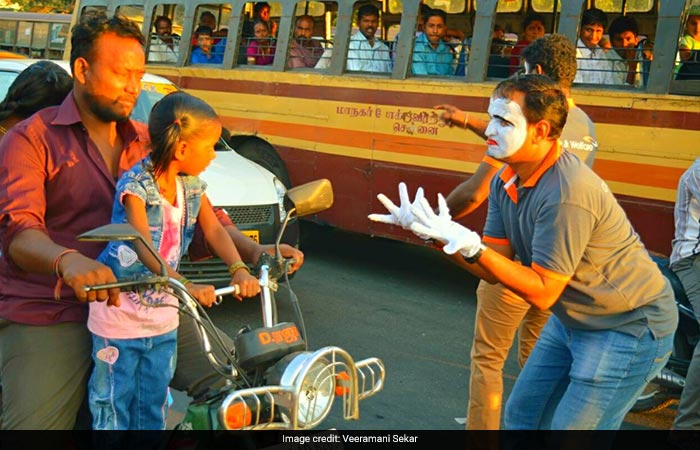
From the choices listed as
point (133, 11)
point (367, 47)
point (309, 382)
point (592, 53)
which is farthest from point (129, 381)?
point (133, 11)

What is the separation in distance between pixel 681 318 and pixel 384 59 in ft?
15.0

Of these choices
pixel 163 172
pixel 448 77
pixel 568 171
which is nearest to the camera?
pixel 163 172

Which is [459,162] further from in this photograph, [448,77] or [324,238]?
[324,238]

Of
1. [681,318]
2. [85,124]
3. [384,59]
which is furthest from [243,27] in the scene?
[85,124]

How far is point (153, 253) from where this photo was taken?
2.41 metres

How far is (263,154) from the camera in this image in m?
10.3

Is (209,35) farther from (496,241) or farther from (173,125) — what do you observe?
(173,125)

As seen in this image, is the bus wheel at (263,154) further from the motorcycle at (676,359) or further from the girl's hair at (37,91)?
the girl's hair at (37,91)

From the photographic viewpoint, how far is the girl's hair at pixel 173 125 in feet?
9.03

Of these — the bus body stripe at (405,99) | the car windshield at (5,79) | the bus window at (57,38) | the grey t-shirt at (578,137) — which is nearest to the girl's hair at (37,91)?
the grey t-shirt at (578,137)

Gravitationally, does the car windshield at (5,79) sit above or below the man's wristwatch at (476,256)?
above

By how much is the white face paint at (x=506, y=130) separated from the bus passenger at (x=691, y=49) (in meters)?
4.20

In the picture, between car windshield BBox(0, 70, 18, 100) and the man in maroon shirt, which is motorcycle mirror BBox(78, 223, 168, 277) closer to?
the man in maroon shirt

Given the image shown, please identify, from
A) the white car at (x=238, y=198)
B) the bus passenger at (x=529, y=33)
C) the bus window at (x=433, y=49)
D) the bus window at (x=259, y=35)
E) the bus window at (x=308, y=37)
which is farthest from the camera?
the bus window at (x=259, y=35)
